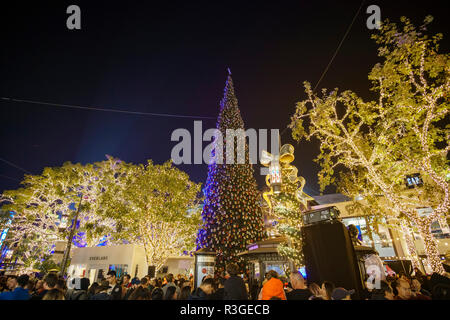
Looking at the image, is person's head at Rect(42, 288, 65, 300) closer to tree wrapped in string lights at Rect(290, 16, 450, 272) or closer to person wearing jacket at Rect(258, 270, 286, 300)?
person wearing jacket at Rect(258, 270, 286, 300)

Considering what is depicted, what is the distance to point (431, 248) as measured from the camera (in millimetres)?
8727

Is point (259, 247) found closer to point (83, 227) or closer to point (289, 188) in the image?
point (289, 188)

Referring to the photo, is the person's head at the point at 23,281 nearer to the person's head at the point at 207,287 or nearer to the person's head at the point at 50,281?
the person's head at the point at 50,281

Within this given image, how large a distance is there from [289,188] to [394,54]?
24.8ft

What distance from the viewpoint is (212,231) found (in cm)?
1545

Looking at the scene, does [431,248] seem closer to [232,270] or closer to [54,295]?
[232,270]

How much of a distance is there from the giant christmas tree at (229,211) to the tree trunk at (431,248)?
9570 mm

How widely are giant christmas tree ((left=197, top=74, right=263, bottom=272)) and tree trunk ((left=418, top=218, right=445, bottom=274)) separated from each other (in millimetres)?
9570

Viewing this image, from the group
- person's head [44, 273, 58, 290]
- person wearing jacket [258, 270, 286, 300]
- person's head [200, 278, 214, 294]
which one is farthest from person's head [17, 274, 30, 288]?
person wearing jacket [258, 270, 286, 300]

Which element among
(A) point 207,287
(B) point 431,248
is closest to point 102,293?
(A) point 207,287

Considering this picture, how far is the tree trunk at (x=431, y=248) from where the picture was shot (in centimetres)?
849

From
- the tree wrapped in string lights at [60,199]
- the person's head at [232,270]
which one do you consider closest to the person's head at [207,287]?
the person's head at [232,270]

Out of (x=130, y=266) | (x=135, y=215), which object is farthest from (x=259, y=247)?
(x=135, y=215)

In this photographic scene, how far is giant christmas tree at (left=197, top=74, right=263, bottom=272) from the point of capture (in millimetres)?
15102
